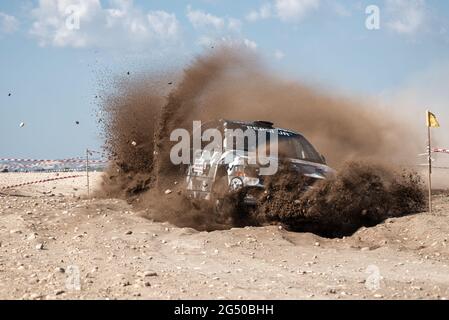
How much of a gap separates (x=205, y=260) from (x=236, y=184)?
194 centimetres

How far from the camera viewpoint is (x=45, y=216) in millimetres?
11180

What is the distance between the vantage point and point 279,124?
15766mm

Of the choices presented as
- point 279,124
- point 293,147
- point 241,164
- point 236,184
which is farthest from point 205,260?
point 279,124

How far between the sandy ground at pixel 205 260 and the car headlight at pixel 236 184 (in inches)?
25.4

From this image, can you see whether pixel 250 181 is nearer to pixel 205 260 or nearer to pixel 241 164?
pixel 241 164

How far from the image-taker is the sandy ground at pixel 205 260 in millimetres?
6059

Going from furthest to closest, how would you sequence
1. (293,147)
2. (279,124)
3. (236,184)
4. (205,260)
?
(279,124) → (293,147) → (236,184) → (205,260)

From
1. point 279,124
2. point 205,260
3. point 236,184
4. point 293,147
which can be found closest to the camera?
point 205,260

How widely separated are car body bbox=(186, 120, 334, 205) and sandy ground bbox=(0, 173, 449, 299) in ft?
2.40

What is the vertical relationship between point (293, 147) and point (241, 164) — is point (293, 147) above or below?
above

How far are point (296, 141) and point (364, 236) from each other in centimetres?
216

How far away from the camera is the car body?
373 inches

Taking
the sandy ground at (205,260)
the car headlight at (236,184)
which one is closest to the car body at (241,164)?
the car headlight at (236,184)
